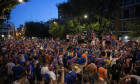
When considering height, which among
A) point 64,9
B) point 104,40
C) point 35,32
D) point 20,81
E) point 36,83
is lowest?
point 36,83

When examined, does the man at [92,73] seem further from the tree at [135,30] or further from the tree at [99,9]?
the tree at [135,30]

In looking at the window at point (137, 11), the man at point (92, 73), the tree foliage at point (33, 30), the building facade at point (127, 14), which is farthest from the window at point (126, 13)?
the man at point (92, 73)

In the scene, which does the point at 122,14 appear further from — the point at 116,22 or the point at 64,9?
the point at 64,9

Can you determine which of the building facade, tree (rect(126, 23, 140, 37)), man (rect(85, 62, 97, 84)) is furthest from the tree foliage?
man (rect(85, 62, 97, 84))

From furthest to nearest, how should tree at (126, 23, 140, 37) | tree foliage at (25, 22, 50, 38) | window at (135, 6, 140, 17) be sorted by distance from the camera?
tree foliage at (25, 22, 50, 38), window at (135, 6, 140, 17), tree at (126, 23, 140, 37)

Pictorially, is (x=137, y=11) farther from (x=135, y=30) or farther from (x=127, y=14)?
(x=135, y=30)

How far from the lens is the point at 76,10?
33969 mm

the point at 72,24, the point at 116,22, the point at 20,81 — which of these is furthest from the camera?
the point at 116,22

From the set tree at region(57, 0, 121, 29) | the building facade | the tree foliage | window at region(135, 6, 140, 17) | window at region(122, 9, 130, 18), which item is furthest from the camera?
the tree foliage

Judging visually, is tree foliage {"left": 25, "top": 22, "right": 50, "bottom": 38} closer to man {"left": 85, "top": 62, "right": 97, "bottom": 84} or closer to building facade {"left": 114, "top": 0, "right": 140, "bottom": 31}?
building facade {"left": 114, "top": 0, "right": 140, "bottom": 31}

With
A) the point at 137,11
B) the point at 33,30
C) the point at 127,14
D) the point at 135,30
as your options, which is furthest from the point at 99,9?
the point at 33,30

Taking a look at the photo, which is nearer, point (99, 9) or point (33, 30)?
point (99, 9)

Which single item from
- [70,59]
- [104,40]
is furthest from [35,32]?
[70,59]

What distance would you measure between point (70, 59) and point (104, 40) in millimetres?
8376
